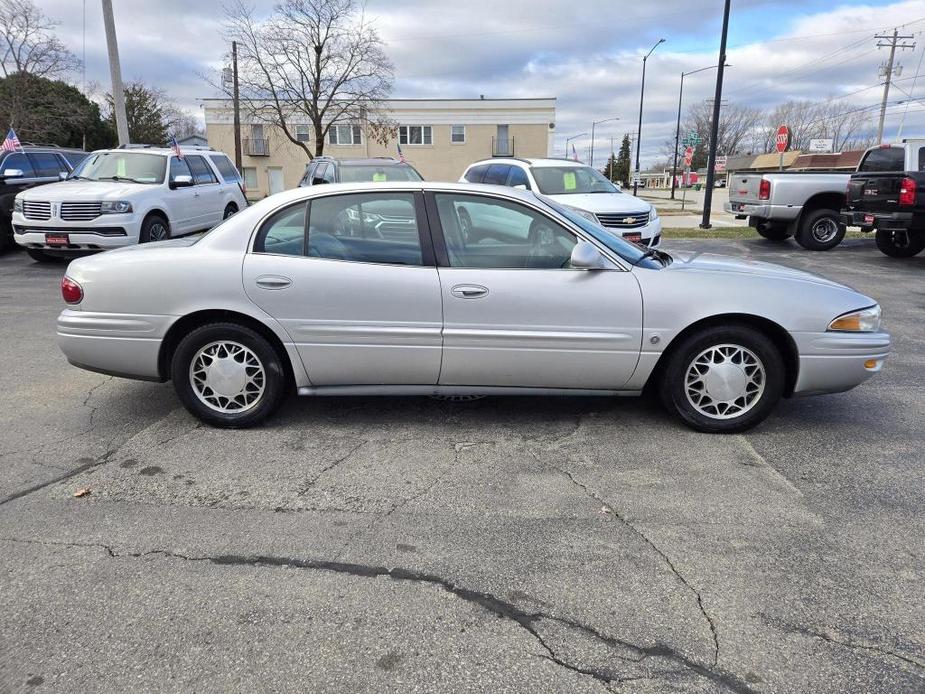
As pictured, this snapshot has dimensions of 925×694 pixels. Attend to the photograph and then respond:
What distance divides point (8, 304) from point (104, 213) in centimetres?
246

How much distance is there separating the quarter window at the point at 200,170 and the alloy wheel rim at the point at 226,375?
29.8 feet

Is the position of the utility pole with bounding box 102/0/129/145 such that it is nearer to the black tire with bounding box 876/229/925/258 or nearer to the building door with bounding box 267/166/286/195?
the black tire with bounding box 876/229/925/258

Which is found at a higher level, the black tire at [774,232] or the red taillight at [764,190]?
the red taillight at [764,190]

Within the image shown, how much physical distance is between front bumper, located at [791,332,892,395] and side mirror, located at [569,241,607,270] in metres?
1.28

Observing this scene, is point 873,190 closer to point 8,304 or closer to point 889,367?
point 889,367

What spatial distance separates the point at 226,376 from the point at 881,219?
446 inches

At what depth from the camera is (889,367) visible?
578 centimetres

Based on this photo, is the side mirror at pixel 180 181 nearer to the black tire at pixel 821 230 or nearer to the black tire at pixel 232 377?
the black tire at pixel 232 377

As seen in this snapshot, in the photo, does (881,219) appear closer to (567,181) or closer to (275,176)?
(567,181)

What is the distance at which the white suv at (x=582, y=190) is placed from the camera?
407 inches

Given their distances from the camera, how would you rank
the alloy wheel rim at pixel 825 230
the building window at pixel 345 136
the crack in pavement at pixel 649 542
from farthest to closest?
the building window at pixel 345 136
the alloy wheel rim at pixel 825 230
the crack in pavement at pixel 649 542

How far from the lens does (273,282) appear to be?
4.09 m

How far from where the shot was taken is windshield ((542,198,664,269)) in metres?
4.21

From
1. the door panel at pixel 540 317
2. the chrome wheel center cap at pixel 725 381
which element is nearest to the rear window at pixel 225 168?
the door panel at pixel 540 317
